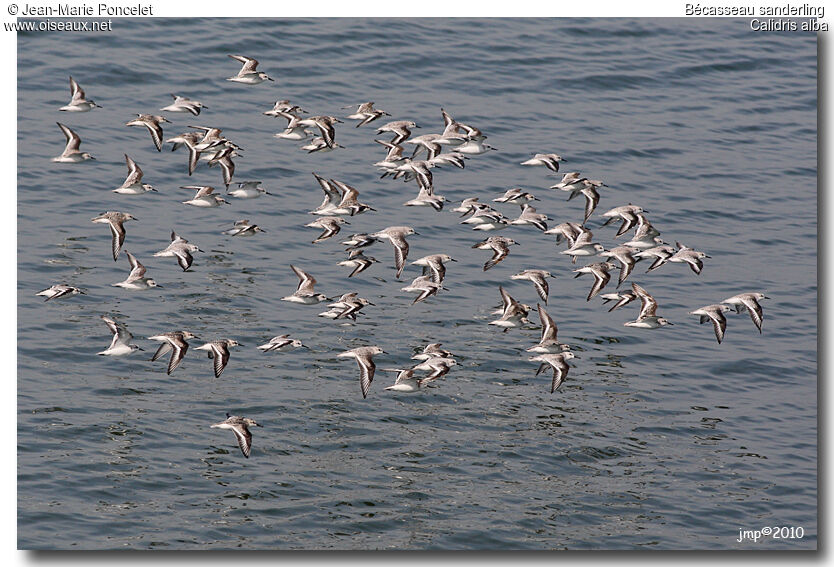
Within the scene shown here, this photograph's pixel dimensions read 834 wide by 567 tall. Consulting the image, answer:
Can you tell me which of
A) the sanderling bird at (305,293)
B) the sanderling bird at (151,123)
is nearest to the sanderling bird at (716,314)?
the sanderling bird at (305,293)

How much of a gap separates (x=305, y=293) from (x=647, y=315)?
6150 mm

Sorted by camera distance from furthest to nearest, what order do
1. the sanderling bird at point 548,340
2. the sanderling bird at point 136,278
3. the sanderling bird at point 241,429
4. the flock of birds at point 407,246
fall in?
1. the sanderling bird at point 136,278
2. the sanderling bird at point 548,340
3. the flock of birds at point 407,246
4. the sanderling bird at point 241,429

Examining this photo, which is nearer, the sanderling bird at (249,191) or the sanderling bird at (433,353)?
the sanderling bird at (433,353)

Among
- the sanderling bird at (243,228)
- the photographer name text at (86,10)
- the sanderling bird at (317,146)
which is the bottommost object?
the sanderling bird at (243,228)

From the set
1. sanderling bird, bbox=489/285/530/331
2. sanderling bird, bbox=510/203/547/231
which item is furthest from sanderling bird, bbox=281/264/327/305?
sanderling bird, bbox=510/203/547/231

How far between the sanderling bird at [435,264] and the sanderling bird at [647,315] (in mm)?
3561

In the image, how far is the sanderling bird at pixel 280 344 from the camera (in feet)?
68.3

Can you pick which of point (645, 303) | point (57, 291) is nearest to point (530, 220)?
point (645, 303)

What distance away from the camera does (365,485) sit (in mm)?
17859

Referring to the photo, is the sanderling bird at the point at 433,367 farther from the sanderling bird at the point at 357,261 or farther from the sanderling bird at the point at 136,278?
the sanderling bird at the point at 136,278

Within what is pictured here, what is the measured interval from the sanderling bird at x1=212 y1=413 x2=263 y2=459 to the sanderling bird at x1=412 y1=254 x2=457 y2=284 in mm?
5743

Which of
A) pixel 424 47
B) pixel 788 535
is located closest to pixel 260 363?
pixel 788 535

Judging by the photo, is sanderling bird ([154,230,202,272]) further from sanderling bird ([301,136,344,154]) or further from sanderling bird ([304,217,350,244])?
sanderling bird ([301,136,344,154])

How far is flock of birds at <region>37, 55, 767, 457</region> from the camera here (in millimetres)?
20547
